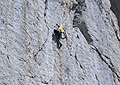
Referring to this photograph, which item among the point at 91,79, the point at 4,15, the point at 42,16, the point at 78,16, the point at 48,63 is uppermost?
the point at 4,15

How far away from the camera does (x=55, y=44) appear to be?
12086 millimetres

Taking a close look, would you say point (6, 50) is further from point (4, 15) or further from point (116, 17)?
point (116, 17)

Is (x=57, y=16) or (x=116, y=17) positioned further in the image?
(x=116, y=17)

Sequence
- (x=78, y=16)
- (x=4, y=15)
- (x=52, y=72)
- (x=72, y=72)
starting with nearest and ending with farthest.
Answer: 1. (x=4, y=15)
2. (x=52, y=72)
3. (x=72, y=72)
4. (x=78, y=16)

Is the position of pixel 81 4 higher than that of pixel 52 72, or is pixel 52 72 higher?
pixel 81 4

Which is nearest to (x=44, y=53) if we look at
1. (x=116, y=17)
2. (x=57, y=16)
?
(x=57, y=16)

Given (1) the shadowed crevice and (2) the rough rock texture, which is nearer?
(2) the rough rock texture

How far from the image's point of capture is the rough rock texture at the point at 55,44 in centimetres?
985

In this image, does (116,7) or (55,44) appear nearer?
(55,44)

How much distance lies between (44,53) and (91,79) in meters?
3.25

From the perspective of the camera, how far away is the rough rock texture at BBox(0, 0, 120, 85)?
9.85 m

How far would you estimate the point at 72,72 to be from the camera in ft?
38.8

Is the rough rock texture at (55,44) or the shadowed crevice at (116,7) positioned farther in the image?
the shadowed crevice at (116,7)

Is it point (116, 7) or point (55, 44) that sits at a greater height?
point (55, 44)
